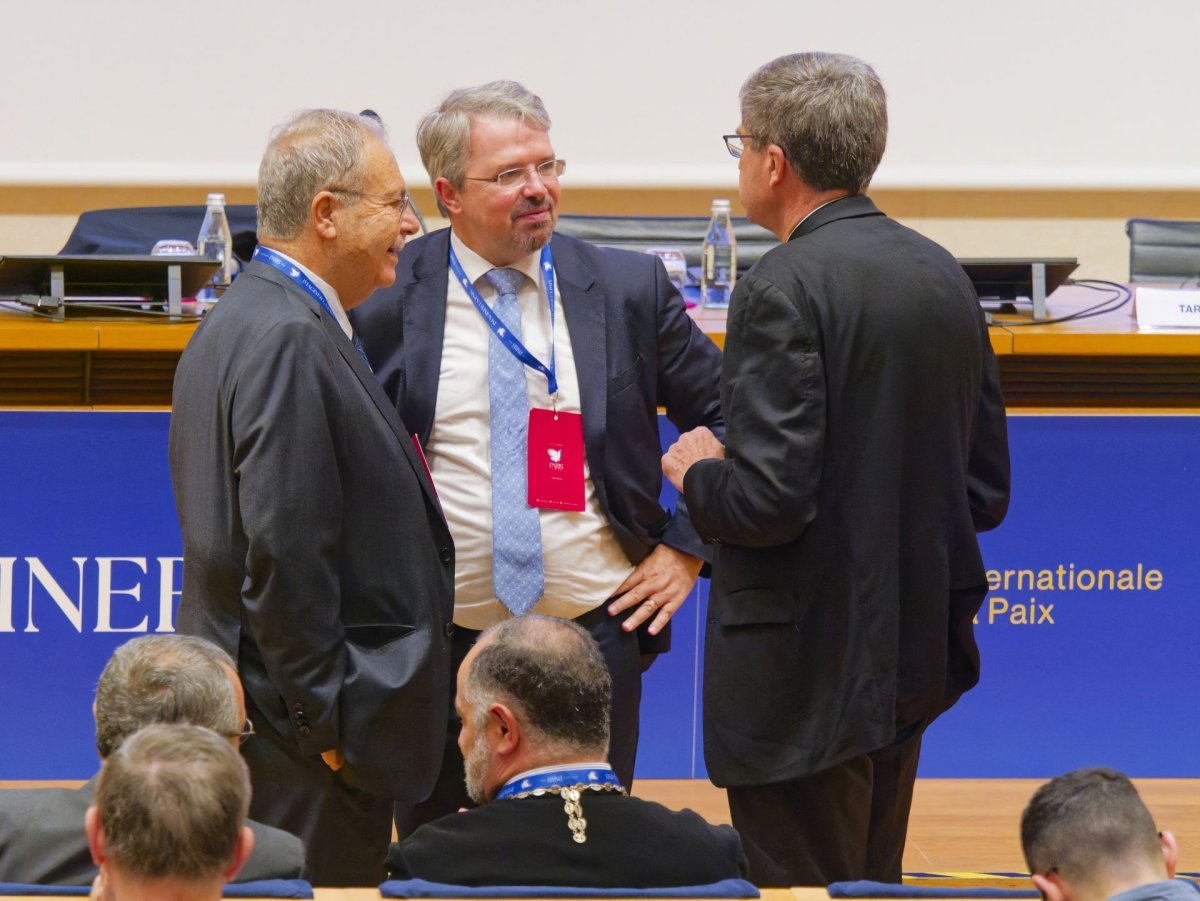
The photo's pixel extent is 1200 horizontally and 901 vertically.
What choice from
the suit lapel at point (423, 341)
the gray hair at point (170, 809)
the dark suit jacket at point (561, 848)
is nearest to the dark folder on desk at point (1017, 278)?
the suit lapel at point (423, 341)

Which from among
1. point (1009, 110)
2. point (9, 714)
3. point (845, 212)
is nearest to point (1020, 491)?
point (845, 212)

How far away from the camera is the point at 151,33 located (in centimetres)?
638

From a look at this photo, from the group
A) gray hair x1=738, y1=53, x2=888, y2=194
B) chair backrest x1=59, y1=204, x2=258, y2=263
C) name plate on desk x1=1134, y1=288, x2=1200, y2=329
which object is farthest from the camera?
chair backrest x1=59, y1=204, x2=258, y2=263

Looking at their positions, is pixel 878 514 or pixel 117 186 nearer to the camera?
pixel 878 514

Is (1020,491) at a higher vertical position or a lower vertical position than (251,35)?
lower

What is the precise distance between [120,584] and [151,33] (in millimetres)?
3761

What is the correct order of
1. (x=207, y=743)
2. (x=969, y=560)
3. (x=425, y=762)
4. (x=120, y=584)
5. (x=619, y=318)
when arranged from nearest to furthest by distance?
(x=207, y=743)
(x=425, y=762)
(x=969, y=560)
(x=619, y=318)
(x=120, y=584)

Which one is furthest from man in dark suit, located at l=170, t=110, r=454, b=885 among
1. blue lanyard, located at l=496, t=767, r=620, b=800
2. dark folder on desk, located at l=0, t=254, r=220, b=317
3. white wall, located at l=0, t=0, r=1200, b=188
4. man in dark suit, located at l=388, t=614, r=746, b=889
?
white wall, located at l=0, t=0, r=1200, b=188

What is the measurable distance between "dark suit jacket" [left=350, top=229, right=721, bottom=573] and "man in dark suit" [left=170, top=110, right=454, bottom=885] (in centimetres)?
40

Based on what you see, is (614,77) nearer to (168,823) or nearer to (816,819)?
(816,819)

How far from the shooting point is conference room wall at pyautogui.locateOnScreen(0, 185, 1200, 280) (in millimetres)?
6645

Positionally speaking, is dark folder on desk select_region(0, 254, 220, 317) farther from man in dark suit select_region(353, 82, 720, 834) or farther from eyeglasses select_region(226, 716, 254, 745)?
eyeglasses select_region(226, 716, 254, 745)

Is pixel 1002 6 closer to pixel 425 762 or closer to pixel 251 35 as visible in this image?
pixel 251 35

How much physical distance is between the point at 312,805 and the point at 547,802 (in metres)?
0.46
